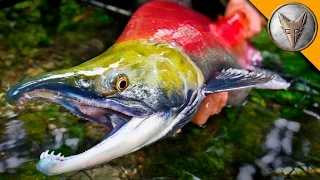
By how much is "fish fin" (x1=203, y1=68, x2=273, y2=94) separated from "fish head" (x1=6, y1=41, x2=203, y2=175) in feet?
0.33

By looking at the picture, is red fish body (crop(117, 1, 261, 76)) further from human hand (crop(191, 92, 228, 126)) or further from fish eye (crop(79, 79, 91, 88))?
fish eye (crop(79, 79, 91, 88))

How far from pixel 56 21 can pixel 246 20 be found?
2.54 feet

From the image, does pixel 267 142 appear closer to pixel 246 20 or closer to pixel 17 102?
pixel 246 20

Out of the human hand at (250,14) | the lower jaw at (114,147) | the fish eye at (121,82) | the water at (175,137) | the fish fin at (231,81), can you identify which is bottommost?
the water at (175,137)

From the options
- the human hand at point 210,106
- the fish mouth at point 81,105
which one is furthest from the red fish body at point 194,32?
the fish mouth at point 81,105

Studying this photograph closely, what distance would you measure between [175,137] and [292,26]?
0.52m

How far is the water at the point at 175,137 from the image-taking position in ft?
5.47

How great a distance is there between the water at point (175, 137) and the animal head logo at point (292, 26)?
28 cm

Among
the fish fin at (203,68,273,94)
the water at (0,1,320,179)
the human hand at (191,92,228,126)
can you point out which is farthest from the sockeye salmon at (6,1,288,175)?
the water at (0,1,320,179)

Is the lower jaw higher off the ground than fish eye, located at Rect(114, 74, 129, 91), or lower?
lower

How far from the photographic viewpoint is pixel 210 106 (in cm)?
178

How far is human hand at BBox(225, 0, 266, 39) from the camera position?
6.14 ft

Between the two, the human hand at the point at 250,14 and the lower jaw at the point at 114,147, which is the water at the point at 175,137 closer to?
the human hand at the point at 250,14

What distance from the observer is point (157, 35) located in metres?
1.56
